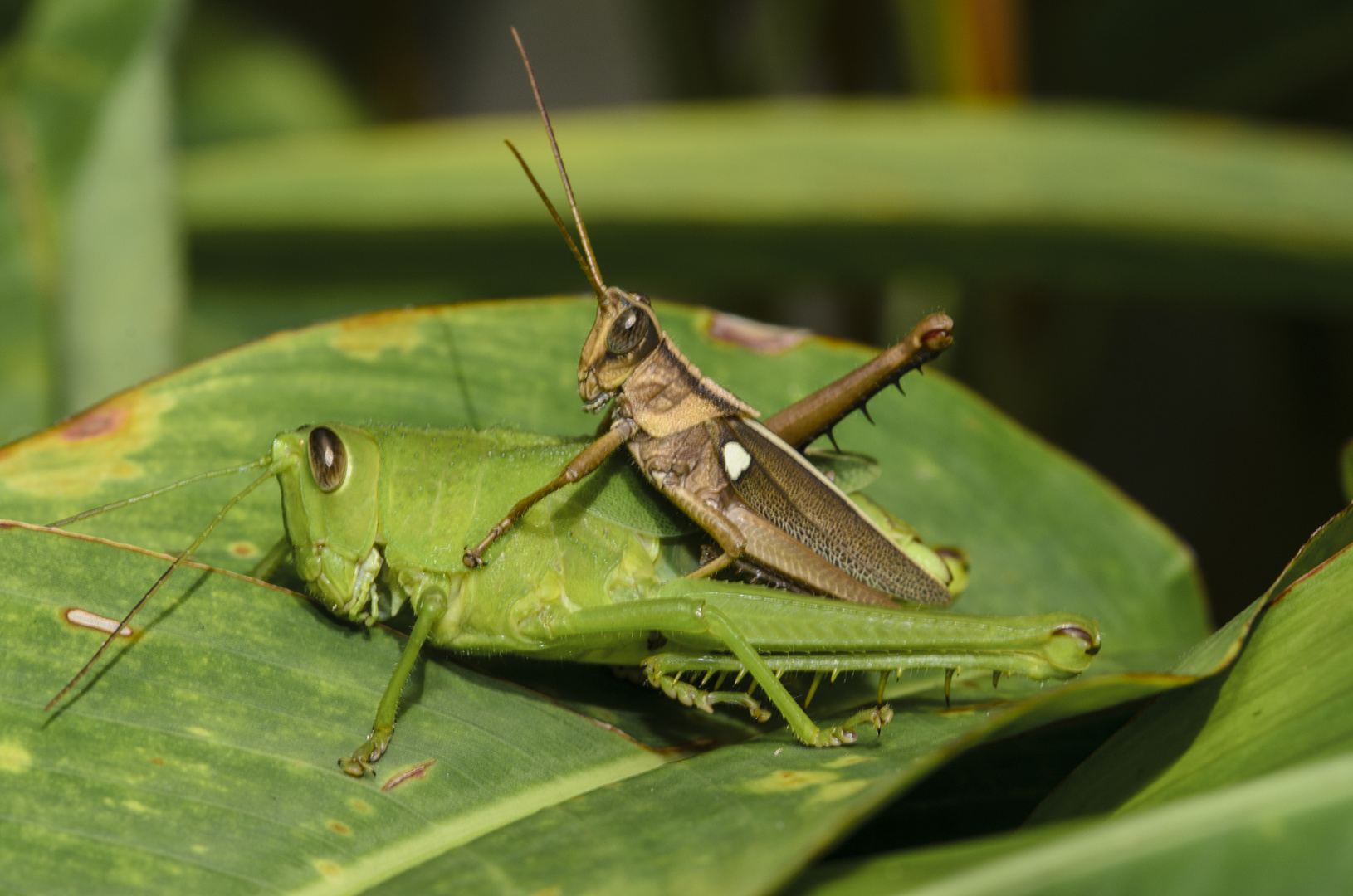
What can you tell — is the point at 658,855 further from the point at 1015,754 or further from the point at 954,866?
the point at 1015,754

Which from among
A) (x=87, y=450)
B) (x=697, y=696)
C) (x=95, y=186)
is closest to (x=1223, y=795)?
(x=697, y=696)

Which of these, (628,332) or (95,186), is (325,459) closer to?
(628,332)

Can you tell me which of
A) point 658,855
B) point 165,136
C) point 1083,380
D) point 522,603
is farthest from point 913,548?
point 1083,380

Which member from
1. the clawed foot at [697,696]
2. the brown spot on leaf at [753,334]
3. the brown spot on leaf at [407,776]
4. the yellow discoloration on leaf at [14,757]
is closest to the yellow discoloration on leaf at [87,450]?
the yellow discoloration on leaf at [14,757]

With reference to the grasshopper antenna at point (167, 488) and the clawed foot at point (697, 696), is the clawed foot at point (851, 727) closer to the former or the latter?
the clawed foot at point (697, 696)

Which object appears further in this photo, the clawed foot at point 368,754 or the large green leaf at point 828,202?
the large green leaf at point 828,202

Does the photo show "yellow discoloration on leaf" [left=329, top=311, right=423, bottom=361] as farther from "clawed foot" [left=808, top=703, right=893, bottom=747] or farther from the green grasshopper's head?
"clawed foot" [left=808, top=703, right=893, bottom=747]
